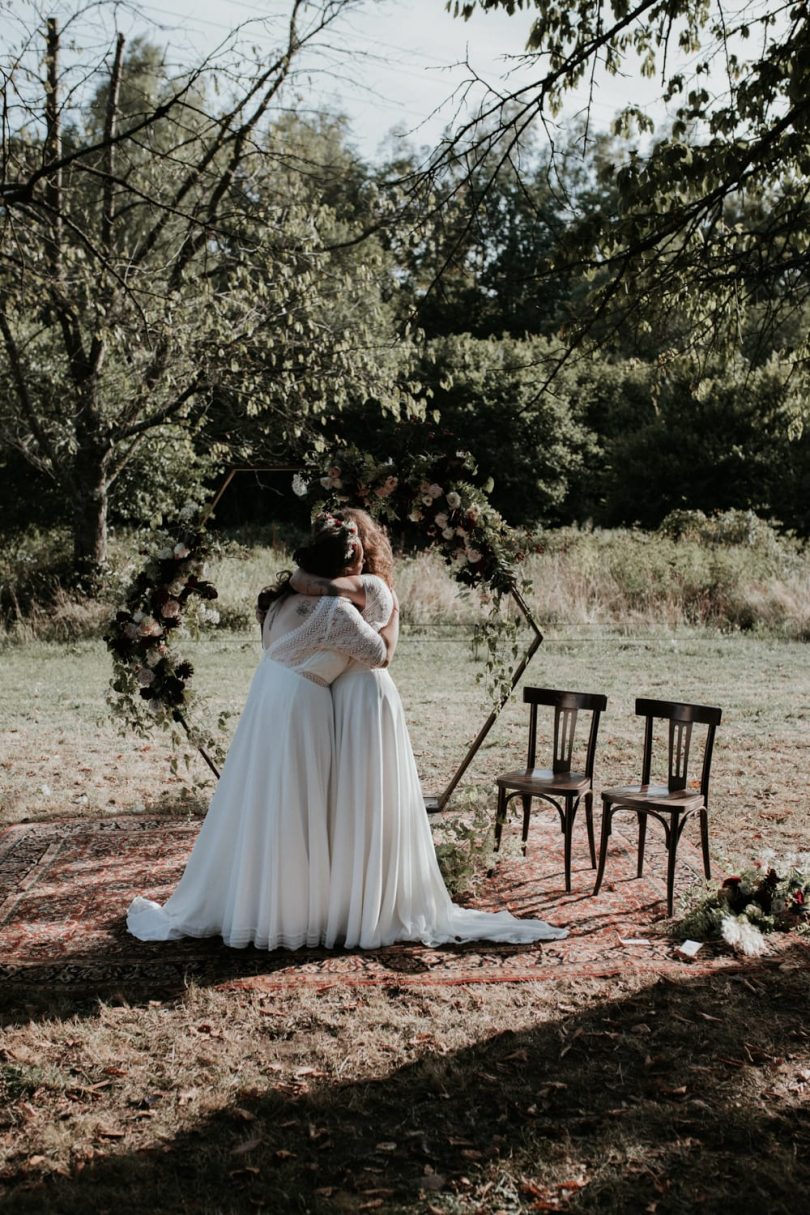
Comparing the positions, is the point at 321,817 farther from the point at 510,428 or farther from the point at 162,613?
the point at 510,428

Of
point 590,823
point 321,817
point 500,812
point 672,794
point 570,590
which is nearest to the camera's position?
point 321,817

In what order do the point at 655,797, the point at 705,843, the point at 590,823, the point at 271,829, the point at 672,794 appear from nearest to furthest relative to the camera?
the point at 271,829 → the point at 655,797 → the point at 672,794 → the point at 705,843 → the point at 590,823

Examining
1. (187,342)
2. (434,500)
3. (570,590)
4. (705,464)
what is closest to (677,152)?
(434,500)

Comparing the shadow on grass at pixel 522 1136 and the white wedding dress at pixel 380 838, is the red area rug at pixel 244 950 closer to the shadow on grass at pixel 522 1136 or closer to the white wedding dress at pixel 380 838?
the white wedding dress at pixel 380 838

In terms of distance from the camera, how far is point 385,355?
1820 cm

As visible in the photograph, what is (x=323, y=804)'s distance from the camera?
5469 mm

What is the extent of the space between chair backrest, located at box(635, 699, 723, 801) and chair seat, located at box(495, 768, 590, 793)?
1.24 feet

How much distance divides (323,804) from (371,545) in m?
1.38

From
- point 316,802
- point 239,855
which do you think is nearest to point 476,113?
point 316,802

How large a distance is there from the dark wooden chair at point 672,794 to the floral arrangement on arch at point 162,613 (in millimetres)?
2701

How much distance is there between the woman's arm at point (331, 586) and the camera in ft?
18.4

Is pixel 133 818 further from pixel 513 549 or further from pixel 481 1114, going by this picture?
pixel 481 1114

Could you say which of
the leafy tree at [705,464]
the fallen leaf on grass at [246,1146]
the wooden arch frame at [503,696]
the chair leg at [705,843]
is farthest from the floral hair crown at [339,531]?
the leafy tree at [705,464]

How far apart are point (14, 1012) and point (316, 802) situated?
1618mm
